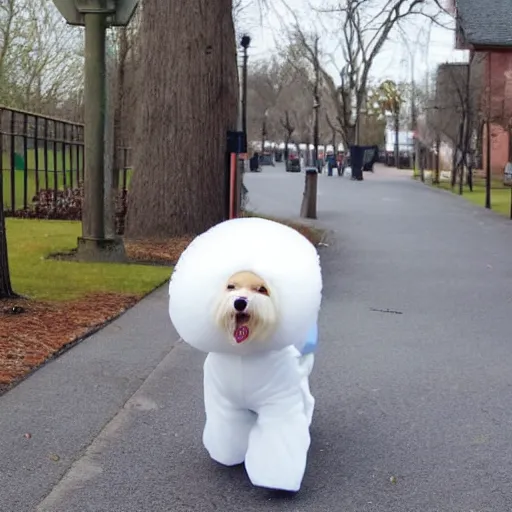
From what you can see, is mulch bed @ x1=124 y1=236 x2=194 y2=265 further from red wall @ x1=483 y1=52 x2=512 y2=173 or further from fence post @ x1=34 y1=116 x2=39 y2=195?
red wall @ x1=483 y1=52 x2=512 y2=173

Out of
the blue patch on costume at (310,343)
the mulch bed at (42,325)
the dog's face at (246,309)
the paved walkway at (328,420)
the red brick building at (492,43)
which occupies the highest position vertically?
the red brick building at (492,43)

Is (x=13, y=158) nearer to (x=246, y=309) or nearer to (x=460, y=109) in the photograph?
(x=246, y=309)

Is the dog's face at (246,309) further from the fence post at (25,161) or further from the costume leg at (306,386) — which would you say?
the fence post at (25,161)

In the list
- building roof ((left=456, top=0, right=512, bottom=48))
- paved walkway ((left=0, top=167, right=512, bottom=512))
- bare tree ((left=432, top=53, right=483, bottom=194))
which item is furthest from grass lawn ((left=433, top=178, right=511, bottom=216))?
paved walkway ((left=0, top=167, right=512, bottom=512))

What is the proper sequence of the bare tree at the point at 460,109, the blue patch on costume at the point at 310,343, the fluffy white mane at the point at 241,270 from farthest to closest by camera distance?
the bare tree at the point at 460,109, the blue patch on costume at the point at 310,343, the fluffy white mane at the point at 241,270

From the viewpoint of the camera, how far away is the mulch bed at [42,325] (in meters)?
6.42

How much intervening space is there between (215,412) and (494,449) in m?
1.65

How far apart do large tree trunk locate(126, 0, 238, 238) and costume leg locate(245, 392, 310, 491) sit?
33.6 ft

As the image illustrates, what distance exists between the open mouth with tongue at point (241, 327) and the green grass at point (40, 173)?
1707 centimetres

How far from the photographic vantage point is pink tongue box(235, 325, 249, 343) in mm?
3912

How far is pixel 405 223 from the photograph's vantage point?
71.3ft

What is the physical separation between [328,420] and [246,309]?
1838 mm

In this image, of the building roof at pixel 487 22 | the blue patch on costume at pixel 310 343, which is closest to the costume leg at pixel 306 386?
the blue patch on costume at pixel 310 343

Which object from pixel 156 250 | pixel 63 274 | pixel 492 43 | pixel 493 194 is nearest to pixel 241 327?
pixel 63 274
